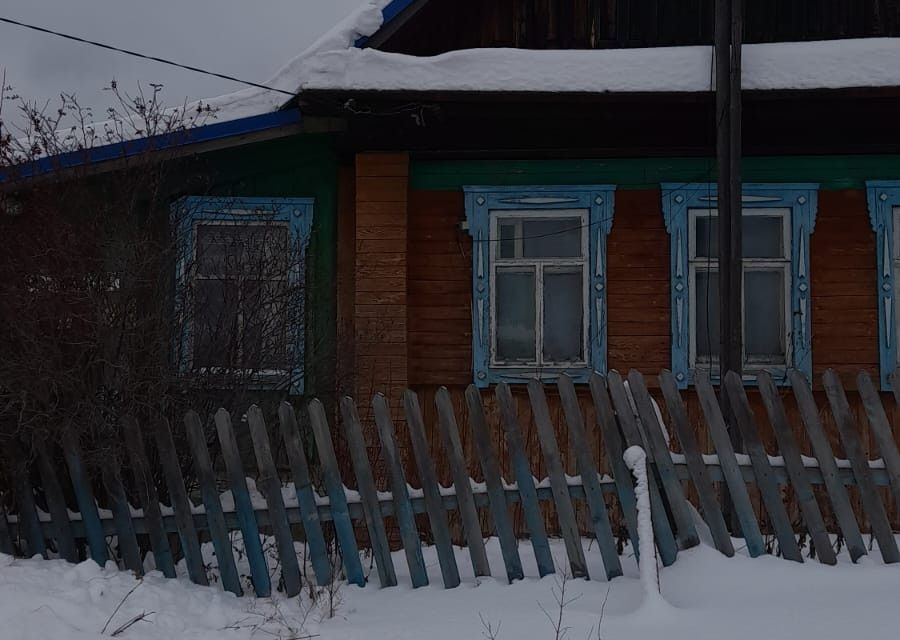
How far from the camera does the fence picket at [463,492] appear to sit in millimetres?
4680

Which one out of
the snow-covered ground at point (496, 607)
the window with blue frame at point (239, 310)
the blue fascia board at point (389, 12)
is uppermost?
the blue fascia board at point (389, 12)

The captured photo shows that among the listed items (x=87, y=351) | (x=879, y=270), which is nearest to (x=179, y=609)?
(x=87, y=351)

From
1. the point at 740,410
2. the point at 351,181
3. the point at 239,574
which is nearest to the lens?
the point at 740,410

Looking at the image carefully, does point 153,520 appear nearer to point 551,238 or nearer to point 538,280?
point 538,280

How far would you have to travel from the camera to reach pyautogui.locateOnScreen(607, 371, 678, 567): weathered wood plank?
15.2 ft

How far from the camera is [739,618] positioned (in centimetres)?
405

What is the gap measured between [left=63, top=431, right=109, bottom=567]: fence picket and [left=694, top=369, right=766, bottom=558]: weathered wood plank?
128 inches

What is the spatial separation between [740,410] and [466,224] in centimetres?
336

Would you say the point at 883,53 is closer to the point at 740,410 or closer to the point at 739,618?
the point at 740,410

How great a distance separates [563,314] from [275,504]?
3510 mm

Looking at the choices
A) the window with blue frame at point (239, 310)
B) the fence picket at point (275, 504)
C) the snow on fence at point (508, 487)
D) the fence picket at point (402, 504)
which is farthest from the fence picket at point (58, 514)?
the fence picket at point (402, 504)

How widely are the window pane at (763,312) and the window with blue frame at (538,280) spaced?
1215mm

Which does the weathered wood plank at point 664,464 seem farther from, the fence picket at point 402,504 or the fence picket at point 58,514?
the fence picket at point 58,514

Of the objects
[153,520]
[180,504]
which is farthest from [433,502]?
[153,520]
